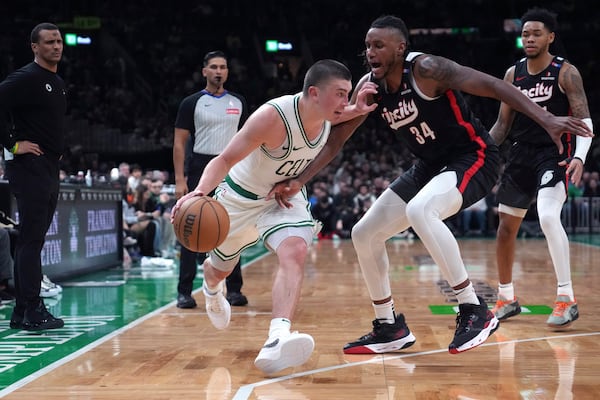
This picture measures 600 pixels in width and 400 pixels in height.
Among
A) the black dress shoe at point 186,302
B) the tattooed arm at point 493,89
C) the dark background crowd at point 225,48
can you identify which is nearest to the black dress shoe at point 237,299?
the black dress shoe at point 186,302

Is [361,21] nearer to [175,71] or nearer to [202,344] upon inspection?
[175,71]

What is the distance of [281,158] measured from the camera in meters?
4.14

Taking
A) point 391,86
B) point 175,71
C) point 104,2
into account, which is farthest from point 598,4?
point 391,86

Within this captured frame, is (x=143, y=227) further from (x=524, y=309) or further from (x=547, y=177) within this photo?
(x=547, y=177)

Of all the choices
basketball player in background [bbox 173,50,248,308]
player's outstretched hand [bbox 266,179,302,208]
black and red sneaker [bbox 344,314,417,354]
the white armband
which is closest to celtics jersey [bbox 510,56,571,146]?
the white armband

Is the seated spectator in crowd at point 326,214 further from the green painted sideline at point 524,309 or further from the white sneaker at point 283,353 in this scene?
the white sneaker at point 283,353

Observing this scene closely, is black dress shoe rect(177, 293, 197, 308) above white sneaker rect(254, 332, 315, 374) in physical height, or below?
below

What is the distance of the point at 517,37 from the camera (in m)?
24.8

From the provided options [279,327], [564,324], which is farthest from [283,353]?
[564,324]

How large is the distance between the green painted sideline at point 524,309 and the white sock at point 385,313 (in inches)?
58.3

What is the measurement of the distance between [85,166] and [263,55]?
920cm

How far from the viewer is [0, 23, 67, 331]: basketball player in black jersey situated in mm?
5191

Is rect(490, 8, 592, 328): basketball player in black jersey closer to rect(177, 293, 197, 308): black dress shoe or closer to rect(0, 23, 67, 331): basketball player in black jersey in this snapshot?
rect(177, 293, 197, 308): black dress shoe

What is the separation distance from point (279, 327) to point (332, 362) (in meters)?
0.47
